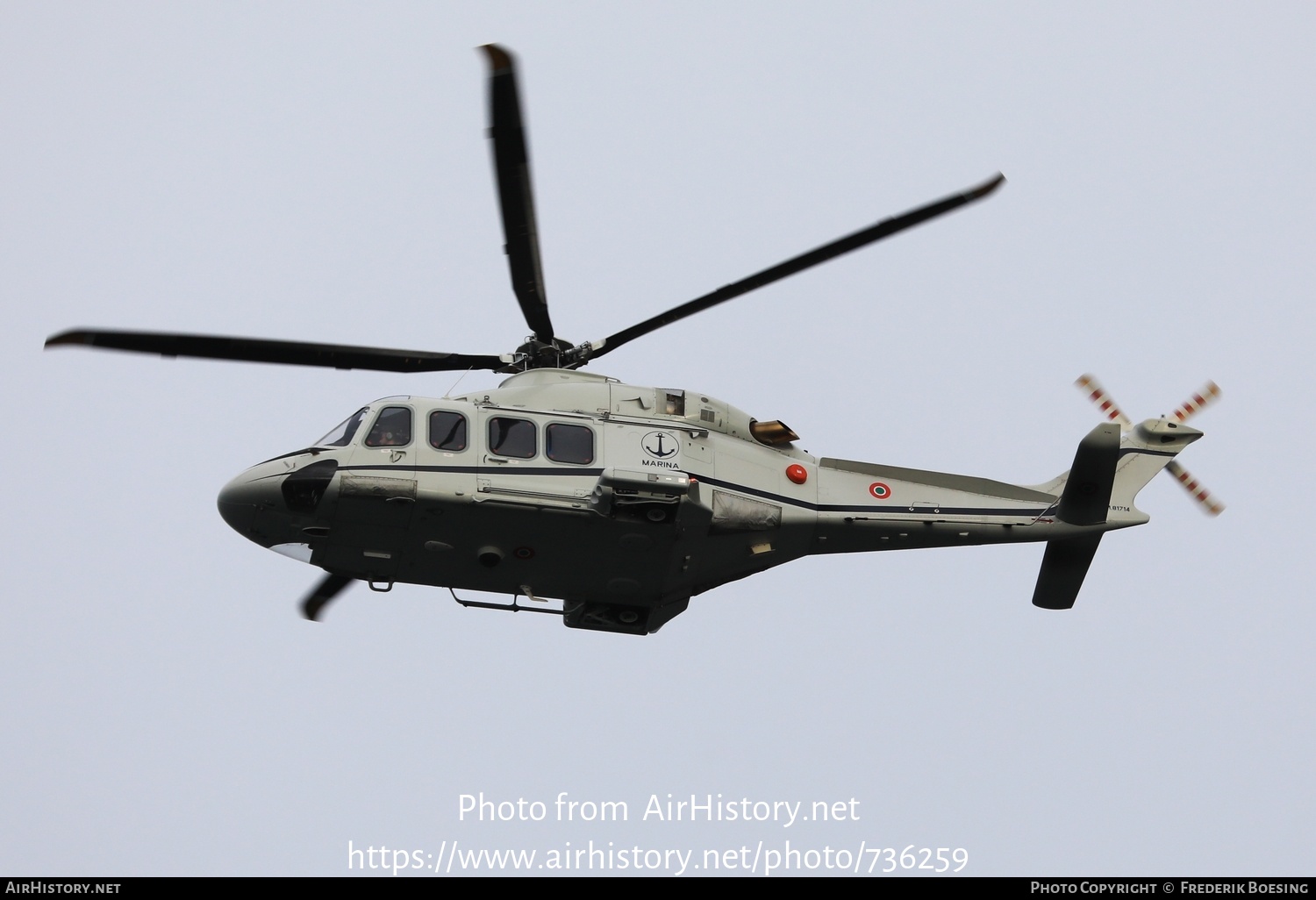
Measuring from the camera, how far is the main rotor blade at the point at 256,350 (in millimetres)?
17297

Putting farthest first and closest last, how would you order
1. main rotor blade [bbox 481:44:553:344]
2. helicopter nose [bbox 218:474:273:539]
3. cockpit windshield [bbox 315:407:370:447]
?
1. cockpit windshield [bbox 315:407:370:447]
2. helicopter nose [bbox 218:474:273:539]
3. main rotor blade [bbox 481:44:553:344]

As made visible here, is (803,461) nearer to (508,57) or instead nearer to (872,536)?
(872,536)

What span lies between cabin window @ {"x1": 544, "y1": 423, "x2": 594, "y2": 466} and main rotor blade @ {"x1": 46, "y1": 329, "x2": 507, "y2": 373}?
197 cm

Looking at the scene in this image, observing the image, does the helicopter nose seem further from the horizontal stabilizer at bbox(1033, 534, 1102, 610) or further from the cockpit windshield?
the horizontal stabilizer at bbox(1033, 534, 1102, 610)

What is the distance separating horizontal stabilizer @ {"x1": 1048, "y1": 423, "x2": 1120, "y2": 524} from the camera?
65.8 feet

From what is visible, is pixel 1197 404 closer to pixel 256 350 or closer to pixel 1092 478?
pixel 1092 478

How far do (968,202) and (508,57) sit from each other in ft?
20.1

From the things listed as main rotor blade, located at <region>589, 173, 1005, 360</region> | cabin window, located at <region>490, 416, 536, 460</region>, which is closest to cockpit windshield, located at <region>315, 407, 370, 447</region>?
cabin window, located at <region>490, 416, 536, 460</region>

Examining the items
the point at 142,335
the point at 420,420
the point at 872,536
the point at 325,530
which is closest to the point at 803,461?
the point at 872,536

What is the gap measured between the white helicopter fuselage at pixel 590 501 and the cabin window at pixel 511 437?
0.03 metres

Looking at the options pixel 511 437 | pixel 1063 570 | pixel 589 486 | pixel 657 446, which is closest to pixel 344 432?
pixel 511 437

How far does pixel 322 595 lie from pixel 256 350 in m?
4.37

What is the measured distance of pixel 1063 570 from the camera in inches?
856

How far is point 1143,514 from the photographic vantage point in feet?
70.9
